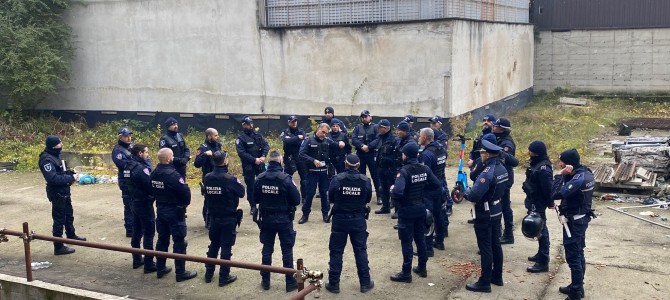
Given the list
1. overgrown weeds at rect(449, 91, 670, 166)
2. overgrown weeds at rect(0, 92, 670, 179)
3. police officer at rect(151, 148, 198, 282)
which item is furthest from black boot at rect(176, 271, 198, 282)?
overgrown weeds at rect(449, 91, 670, 166)

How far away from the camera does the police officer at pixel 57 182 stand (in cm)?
951

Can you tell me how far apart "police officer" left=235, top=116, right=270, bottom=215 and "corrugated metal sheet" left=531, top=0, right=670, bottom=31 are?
17.0 m

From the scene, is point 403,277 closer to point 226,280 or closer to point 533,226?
point 533,226

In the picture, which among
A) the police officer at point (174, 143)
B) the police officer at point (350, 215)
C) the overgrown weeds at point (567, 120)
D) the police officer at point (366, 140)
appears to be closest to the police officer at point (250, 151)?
the police officer at point (174, 143)

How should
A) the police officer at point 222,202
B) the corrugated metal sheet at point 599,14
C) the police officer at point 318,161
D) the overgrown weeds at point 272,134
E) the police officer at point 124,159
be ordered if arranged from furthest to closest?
the corrugated metal sheet at point 599,14 → the overgrown weeds at point 272,134 → the police officer at point 318,161 → the police officer at point 124,159 → the police officer at point 222,202

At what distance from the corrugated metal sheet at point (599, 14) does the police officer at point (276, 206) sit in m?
19.8

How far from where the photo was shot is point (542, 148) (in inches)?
316

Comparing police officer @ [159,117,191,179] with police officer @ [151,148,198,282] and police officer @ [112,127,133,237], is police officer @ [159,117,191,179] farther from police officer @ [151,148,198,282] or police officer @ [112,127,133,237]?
A: police officer @ [151,148,198,282]

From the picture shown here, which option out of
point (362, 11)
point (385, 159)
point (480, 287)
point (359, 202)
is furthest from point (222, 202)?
point (362, 11)

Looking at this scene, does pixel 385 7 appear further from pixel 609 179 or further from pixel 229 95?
pixel 609 179

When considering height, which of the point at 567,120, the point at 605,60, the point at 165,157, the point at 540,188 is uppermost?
the point at 605,60

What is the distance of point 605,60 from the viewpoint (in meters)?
23.7

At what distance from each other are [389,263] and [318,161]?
9.14 ft

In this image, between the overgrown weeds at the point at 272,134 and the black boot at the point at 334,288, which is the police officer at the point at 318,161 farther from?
the overgrown weeds at the point at 272,134
